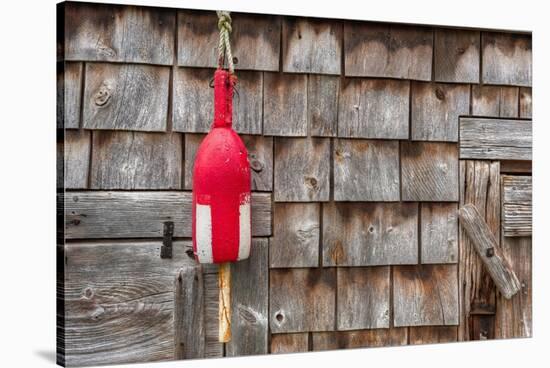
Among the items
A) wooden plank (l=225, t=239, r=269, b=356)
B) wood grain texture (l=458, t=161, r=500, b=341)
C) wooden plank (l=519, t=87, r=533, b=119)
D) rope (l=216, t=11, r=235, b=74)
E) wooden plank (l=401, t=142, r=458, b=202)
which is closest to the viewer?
rope (l=216, t=11, r=235, b=74)

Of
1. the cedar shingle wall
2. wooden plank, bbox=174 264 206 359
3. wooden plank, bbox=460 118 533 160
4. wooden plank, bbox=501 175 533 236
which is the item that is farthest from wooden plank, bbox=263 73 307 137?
wooden plank, bbox=501 175 533 236

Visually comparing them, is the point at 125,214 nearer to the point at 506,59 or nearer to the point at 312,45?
the point at 312,45

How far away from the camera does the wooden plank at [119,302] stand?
149 inches

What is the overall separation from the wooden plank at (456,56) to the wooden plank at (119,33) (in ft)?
4.04

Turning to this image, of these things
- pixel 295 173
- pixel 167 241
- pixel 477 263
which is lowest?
pixel 477 263

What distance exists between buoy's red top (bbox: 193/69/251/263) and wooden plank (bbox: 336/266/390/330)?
0.58 meters

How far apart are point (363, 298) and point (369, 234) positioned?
284 millimetres

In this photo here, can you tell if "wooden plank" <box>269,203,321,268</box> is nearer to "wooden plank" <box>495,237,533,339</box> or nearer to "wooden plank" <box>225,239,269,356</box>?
"wooden plank" <box>225,239,269,356</box>

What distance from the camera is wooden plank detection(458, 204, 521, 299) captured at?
4.42m

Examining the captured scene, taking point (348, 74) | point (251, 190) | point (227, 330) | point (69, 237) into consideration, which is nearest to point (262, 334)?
point (227, 330)

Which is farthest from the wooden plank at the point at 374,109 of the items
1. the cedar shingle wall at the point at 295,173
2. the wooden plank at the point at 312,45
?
the wooden plank at the point at 312,45

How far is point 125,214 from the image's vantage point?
3893 millimetres

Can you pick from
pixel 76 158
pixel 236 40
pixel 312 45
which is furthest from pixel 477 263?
pixel 76 158

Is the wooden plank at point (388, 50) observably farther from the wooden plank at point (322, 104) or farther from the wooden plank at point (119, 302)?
the wooden plank at point (119, 302)
